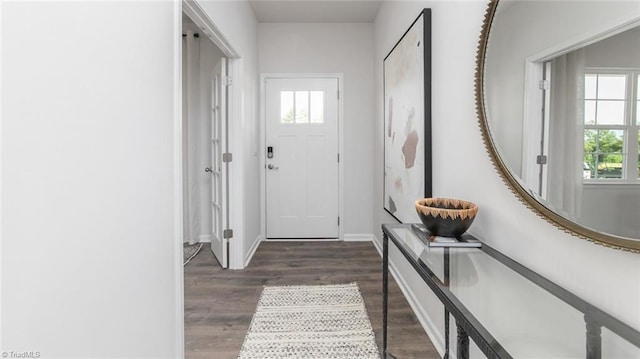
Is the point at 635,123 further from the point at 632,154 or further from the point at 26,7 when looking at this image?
the point at 26,7

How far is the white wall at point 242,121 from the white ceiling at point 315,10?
166 millimetres

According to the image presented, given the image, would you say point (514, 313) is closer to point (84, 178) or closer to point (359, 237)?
point (84, 178)

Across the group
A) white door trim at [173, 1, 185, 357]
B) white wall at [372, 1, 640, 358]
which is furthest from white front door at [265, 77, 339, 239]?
white door trim at [173, 1, 185, 357]

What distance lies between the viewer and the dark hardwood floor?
1.74 m

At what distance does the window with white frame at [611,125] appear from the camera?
664mm

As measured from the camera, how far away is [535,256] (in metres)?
0.99

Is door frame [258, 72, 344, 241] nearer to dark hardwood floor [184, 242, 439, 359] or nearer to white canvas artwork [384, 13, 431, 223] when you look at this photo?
dark hardwood floor [184, 242, 439, 359]

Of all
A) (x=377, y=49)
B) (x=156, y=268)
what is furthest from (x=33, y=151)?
(x=377, y=49)

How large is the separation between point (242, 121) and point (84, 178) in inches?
79.3

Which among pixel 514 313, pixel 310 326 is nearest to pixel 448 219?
pixel 514 313

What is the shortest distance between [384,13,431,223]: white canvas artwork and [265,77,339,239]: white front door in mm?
957

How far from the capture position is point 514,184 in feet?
3.42

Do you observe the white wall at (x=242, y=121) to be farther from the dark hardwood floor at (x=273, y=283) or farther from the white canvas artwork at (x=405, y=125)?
the white canvas artwork at (x=405, y=125)

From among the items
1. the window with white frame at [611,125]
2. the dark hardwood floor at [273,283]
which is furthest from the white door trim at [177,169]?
the window with white frame at [611,125]
